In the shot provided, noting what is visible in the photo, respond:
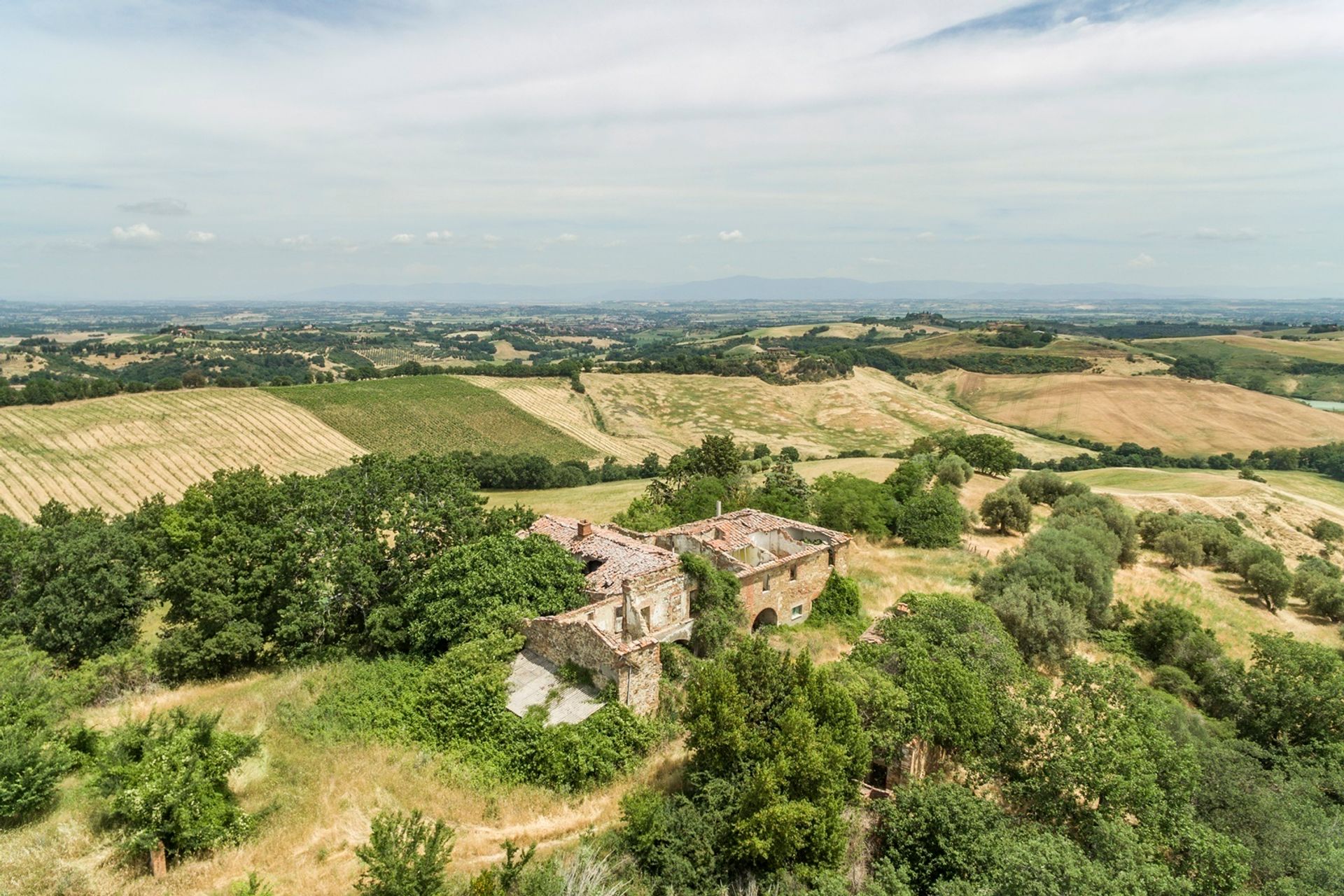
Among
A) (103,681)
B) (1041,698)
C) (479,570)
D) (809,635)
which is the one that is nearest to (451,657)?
(479,570)

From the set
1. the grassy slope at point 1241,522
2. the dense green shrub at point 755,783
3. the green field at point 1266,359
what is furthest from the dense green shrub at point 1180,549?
the green field at point 1266,359

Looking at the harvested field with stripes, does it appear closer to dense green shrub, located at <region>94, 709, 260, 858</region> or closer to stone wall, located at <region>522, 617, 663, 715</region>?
stone wall, located at <region>522, 617, 663, 715</region>

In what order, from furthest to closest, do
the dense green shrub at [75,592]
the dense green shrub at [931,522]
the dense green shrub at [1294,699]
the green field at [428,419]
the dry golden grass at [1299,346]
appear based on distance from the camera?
1. the dry golden grass at [1299,346]
2. the green field at [428,419]
3. the dense green shrub at [931,522]
4. the dense green shrub at [75,592]
5. the dense green shrub at [1294,699]

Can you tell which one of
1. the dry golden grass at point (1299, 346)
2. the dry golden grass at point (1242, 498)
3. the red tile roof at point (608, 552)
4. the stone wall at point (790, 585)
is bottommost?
the dry golden grass at point (1242, 498)

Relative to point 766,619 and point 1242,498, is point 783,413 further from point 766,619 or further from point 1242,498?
point 766,619

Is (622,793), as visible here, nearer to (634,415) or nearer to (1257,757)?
(1257,757)

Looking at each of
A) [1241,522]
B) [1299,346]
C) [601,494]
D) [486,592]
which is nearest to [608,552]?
[486,592]

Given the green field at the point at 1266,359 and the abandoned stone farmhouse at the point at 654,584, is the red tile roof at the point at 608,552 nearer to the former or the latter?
the abandoned stone farmhouse at the point at 654,584
